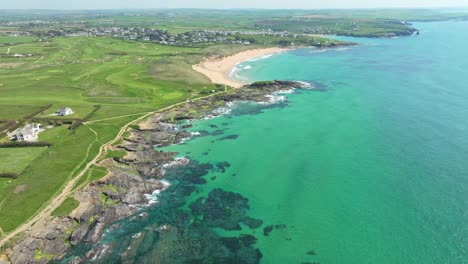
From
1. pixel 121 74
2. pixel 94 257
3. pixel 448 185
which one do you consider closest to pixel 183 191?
pixel 94 257

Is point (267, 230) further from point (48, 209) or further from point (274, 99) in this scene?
point (274, 99)

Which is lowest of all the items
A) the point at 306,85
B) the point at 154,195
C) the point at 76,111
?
the point at 154,195

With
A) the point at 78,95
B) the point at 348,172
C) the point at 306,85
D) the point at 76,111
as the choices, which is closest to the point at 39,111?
the point at 76,111

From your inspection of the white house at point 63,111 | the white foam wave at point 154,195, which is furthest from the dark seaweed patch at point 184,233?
the white house at point 63,111

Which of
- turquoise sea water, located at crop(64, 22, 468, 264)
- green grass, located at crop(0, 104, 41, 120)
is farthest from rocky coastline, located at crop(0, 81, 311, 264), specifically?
green grass, located at crop(0, 104, 41, 120)

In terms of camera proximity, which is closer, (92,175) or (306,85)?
(92,175)

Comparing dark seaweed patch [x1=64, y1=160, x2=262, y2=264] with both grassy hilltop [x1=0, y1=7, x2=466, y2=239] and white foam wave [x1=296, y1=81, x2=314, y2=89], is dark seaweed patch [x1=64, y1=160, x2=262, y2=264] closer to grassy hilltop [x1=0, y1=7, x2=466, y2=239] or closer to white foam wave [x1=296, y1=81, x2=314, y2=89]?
grassy hilltop [x1=0, y1=7, x2=466, y2=239]
